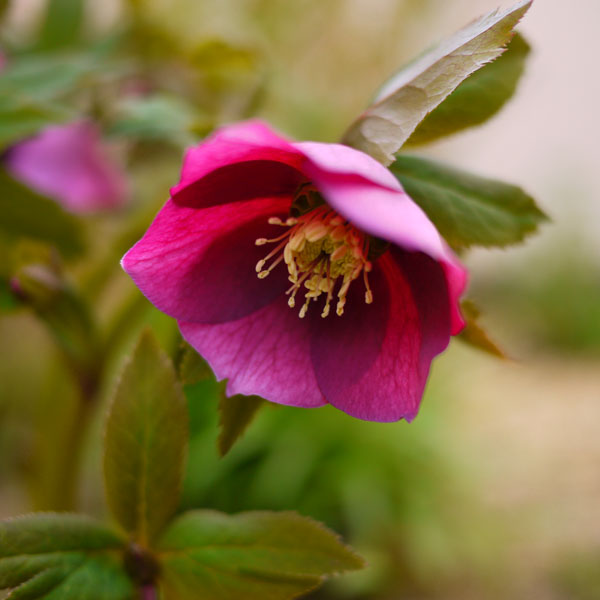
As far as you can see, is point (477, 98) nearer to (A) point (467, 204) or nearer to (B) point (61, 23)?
(A) point (467, 204)

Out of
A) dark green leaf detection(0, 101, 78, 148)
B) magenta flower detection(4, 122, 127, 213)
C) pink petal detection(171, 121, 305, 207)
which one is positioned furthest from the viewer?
magenta flower detection(4, 122, 127, 213)

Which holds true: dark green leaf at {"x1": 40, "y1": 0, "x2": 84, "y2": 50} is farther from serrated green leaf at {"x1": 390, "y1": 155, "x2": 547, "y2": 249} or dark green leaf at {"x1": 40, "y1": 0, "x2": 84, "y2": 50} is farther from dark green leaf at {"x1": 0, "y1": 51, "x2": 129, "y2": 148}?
serrated green leaf at {"x1": 390, "y1": 155, "x2": 547, "y2": 249}

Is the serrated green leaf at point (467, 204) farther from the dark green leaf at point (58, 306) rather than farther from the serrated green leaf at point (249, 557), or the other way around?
the dark green leaf at point (58, 306)

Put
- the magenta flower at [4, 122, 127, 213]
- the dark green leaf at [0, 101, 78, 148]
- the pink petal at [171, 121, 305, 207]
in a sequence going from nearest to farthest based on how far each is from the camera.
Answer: the pink petal at [171, 121, 305, 207] → the dark green leaf at [0, 101, 78, 148] → the magenta flower at [4, 122, 127, 213]

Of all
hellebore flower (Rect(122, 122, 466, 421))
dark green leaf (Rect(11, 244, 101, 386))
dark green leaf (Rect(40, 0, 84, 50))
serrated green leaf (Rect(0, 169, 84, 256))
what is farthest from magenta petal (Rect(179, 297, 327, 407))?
dark green leaf (Rect(40, 0, 84, 50))

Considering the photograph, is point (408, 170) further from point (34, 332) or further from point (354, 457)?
point (34, 332)

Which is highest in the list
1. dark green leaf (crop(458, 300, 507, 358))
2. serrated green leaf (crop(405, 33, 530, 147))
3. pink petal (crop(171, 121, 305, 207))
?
serrated green leaf (crop(405, 33, 530, 147))

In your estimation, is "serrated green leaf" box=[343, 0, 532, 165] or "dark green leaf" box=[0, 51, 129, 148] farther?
"dark green leaf" box=[0, 51, 129, 148]

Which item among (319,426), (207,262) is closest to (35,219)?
(207,262)

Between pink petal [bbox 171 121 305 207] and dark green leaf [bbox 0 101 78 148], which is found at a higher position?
pink petal [bbox 171 121 305 207]
